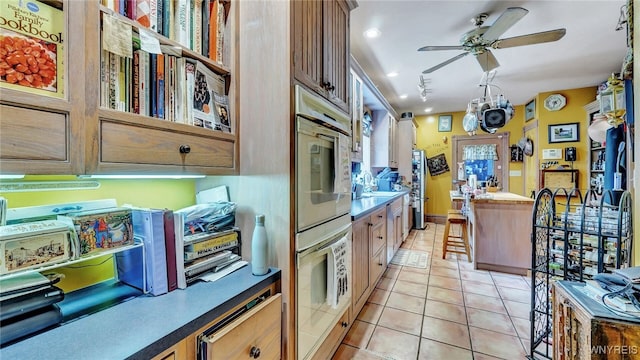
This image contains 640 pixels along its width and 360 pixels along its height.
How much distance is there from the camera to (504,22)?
2.15 m

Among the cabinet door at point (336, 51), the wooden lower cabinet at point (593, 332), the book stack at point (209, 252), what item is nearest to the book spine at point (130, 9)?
the book stack at point (209, 252)

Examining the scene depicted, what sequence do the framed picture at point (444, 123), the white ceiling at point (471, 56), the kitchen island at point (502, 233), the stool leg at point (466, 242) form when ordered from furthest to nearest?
the framed picture at point (444, 123)
the stool leg at point (466, 242)
the kitchen island at point (502, 233)
the white ceiling at point (471, 56)

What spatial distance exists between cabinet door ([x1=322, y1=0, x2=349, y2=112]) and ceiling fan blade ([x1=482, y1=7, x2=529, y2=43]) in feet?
4.14

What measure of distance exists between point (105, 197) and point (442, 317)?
2.45 m

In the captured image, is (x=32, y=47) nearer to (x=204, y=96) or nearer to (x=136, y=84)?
(x=136, y=84)

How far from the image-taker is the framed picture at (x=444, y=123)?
20.9ft

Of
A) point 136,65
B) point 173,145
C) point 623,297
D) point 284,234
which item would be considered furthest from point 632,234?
point 136,65

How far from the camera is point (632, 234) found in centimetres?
134

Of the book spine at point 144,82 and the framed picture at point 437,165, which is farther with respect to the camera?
the framed picture at point 437,165

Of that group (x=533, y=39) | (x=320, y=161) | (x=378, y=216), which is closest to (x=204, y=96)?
(x=320, y=161)

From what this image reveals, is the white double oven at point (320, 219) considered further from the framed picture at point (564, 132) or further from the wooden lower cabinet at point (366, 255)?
the framed picture at point (564, 132)

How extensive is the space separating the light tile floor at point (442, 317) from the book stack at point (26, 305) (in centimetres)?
156

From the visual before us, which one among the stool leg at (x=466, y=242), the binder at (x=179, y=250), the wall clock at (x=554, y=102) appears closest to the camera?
the binder at (x=179, y=250)

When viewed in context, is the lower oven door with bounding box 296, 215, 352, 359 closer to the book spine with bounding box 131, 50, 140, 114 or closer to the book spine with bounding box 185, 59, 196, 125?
the book spine with bounding box 185, 59, 196, 125
